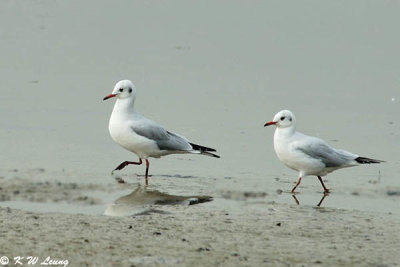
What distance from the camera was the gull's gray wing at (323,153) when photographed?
10.9 m

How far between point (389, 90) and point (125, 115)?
5.56 metres

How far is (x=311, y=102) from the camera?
14.7 meters

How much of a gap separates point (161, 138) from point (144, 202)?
214 cm

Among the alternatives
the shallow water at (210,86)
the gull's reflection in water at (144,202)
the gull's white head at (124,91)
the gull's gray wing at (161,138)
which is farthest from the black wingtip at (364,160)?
the gull's white head at (124,91)

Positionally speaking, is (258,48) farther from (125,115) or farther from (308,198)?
(308,198)

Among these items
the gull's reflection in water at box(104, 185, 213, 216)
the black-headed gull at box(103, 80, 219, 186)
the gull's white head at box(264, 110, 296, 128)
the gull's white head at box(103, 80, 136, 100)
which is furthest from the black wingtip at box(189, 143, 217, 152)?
the gull's reflection in water at box(104, 185, 213, 216)

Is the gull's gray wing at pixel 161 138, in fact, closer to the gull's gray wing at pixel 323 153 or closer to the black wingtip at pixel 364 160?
the gull's gray wing at pixel 323 153

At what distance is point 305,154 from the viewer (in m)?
10.8

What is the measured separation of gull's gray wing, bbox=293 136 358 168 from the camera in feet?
35.6

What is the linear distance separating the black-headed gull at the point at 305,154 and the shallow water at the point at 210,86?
0.73 ft

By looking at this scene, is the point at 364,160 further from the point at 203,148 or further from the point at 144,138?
the point at 144,138

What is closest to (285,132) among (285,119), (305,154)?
(285,119)

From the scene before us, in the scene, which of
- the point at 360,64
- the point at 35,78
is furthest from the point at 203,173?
the point at 360,64

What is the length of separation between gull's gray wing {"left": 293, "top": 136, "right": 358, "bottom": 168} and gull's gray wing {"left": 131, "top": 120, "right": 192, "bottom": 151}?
4.57 ft
